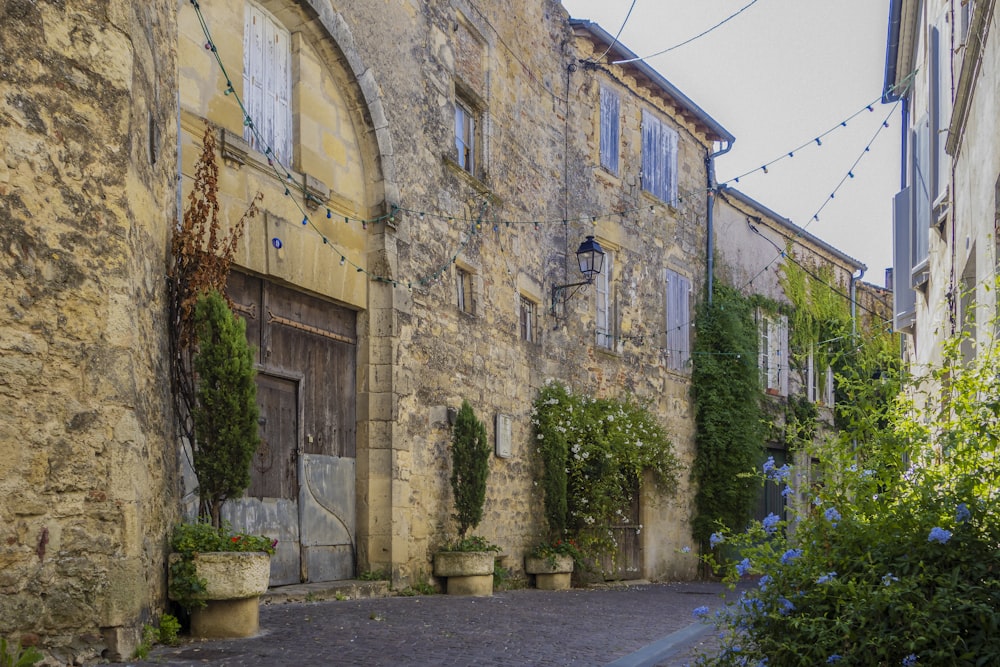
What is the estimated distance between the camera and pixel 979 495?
151 inches

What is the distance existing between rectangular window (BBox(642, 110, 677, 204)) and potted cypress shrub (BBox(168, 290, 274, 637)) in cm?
1022

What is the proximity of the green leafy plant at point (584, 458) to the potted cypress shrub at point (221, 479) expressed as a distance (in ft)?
20.4

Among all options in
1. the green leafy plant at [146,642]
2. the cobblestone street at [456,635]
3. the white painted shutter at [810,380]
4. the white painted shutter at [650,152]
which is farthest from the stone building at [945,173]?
the white painted shutter at [810,380]

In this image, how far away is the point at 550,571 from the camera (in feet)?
37.3

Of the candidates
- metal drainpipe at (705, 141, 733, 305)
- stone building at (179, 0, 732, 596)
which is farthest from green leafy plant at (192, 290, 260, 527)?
metal drainpipe at (705, 141, 733, 305)

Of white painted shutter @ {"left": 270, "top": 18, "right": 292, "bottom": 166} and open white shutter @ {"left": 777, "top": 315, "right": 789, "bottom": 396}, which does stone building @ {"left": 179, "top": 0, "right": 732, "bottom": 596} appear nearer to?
white painted shutter @ {"left": 270, "top": 18, "right": 292, "bottom": 166}

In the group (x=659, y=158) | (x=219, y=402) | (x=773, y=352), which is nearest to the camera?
(x=219, y=402)

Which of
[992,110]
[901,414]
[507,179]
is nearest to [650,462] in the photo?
[507,179]

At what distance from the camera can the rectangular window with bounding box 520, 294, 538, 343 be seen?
40.1 ft

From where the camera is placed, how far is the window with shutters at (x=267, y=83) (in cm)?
779

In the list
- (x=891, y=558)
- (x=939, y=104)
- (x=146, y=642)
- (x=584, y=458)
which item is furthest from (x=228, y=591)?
(x=939, y=104)

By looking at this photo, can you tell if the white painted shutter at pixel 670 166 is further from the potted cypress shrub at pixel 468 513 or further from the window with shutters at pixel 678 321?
the potted cypress shrub at pixel 468 513

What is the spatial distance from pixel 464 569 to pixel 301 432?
7.18 ft

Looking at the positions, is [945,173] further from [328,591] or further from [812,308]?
[812,308]
